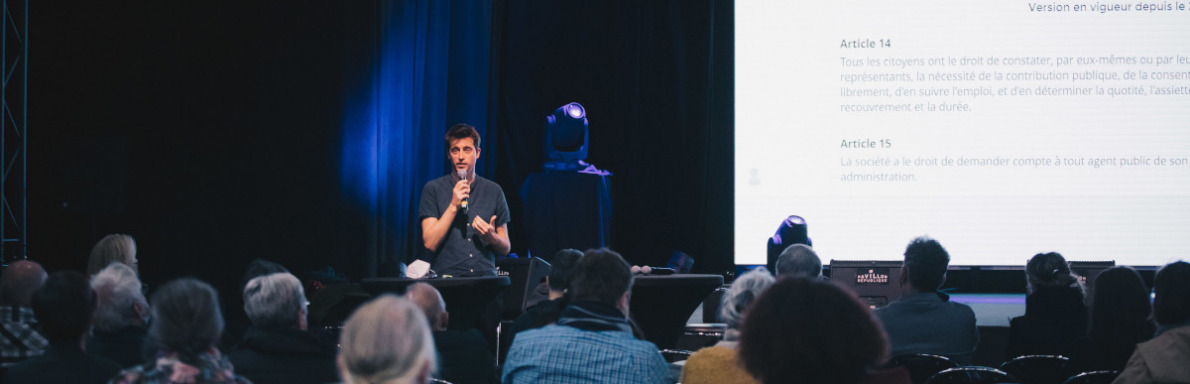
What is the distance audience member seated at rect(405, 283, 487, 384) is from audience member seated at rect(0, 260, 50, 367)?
110 cm

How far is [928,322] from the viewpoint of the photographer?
140 inches

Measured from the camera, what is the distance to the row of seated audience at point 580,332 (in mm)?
1741

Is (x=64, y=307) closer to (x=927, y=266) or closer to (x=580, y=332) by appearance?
(x=580, y=332)

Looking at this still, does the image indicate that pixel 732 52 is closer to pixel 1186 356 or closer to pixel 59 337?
pixel 1186 356

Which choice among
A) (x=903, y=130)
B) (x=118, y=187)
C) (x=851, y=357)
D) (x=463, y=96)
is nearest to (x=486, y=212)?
(x=463, y=96)

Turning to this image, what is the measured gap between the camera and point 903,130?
6.33m

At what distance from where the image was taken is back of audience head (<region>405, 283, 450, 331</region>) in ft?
10.6

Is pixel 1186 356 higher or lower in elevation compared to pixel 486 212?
lower

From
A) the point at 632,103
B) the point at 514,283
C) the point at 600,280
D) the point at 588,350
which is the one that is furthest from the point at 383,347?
the point at 632,103

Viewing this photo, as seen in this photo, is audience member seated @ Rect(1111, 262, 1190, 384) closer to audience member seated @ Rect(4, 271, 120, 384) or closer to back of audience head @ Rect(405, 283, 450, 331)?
back of audience head @ Rect(405, 283, 450, 331)

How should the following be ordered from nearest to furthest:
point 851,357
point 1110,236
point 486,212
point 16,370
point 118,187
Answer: point 851,357, point 16,370, point 486,212, point 118,187, point 1110,236

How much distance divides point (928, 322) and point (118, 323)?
8.42 ft

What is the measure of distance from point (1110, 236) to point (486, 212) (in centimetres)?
376

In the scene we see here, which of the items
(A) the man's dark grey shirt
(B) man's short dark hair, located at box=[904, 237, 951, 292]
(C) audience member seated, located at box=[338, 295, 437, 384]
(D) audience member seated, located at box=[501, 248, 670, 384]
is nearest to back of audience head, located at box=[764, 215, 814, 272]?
(A) the man's dark grey shirt
